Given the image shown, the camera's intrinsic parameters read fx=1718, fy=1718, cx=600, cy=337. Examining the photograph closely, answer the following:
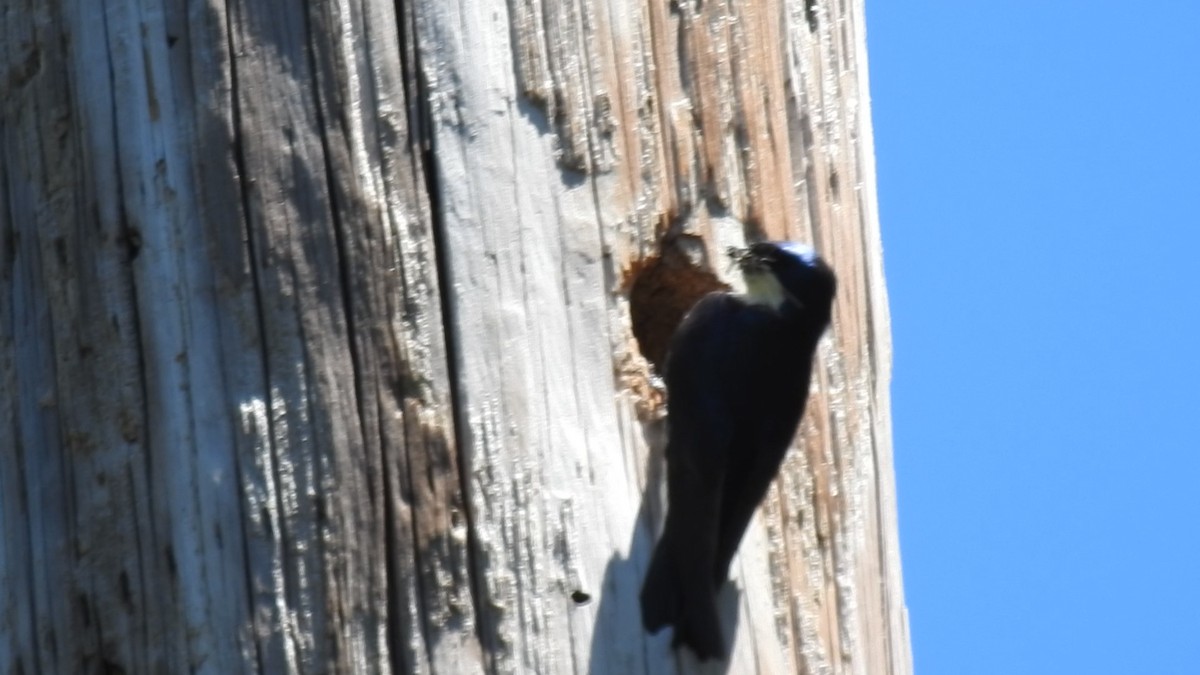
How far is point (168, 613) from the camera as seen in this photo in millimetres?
2238

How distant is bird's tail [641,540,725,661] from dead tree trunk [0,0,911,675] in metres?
0.03

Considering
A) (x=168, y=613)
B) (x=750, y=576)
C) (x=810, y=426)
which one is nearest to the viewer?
(x=168, y=613)

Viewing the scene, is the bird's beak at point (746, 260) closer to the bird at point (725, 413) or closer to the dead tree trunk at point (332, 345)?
the bird at point (725, 413)

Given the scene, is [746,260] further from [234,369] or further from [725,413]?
[234,369]

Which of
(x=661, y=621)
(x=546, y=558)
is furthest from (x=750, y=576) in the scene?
(x=546, y=558)

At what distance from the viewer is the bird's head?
8.39 feet

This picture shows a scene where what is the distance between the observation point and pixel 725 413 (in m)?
2.56

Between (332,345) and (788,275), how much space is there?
719mm

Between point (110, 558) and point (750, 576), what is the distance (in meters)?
0.91

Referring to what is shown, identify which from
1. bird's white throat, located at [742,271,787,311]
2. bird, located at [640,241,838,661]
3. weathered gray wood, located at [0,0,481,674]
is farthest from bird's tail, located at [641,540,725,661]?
bird's white throat, located at [742,271,787,311]

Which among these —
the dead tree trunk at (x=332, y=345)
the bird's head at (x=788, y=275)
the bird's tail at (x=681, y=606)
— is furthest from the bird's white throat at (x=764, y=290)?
the bird's tail at (x=681, y=606)

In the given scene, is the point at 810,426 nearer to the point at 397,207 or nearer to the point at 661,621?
the point at 661,621

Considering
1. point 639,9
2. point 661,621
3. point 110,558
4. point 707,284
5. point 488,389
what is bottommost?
point 661,621

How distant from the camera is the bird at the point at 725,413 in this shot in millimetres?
2369
